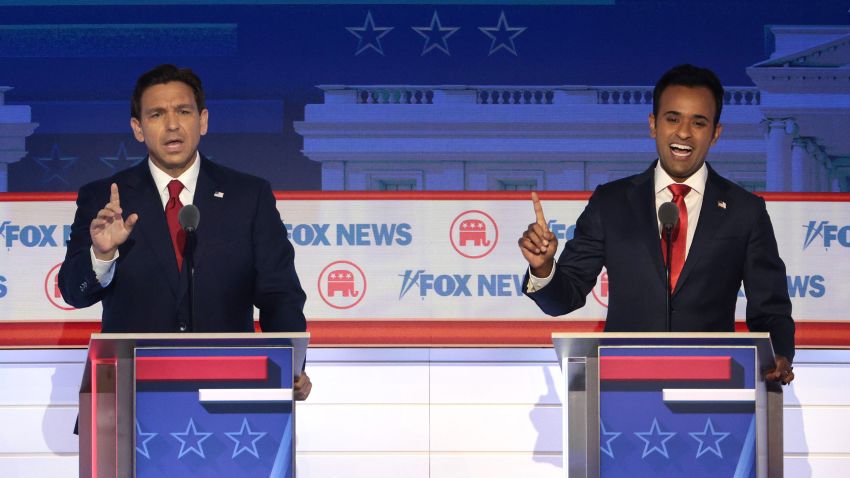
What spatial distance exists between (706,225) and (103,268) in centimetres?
151

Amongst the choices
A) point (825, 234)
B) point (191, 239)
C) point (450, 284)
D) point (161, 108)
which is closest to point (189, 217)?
point (191, 239)

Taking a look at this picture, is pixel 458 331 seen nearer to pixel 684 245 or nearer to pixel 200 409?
pixel 684 245

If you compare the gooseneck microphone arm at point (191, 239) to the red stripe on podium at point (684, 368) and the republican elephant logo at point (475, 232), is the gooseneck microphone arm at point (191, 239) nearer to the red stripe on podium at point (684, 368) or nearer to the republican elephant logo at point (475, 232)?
the red stripe on podium at point (684, 368)

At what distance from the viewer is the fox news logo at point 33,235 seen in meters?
4.31

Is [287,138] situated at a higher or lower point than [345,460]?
higher

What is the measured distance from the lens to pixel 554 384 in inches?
165

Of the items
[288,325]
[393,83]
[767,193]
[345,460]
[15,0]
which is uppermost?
[15,0]

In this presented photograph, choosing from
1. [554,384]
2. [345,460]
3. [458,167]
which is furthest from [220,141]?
[554,384]

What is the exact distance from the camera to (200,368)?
7.23 ft

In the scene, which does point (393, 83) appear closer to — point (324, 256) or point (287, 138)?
point (287, 138)

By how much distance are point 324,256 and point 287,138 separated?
1.63ft

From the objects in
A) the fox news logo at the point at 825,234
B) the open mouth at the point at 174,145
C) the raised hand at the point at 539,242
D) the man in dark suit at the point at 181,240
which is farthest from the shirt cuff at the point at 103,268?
the fox news logo at the point at 825,234

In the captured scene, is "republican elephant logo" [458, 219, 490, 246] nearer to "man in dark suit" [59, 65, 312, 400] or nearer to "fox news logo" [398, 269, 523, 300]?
"fox news logo" [398, 269, 523, 300]

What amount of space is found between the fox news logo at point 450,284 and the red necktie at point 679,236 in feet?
4.85
